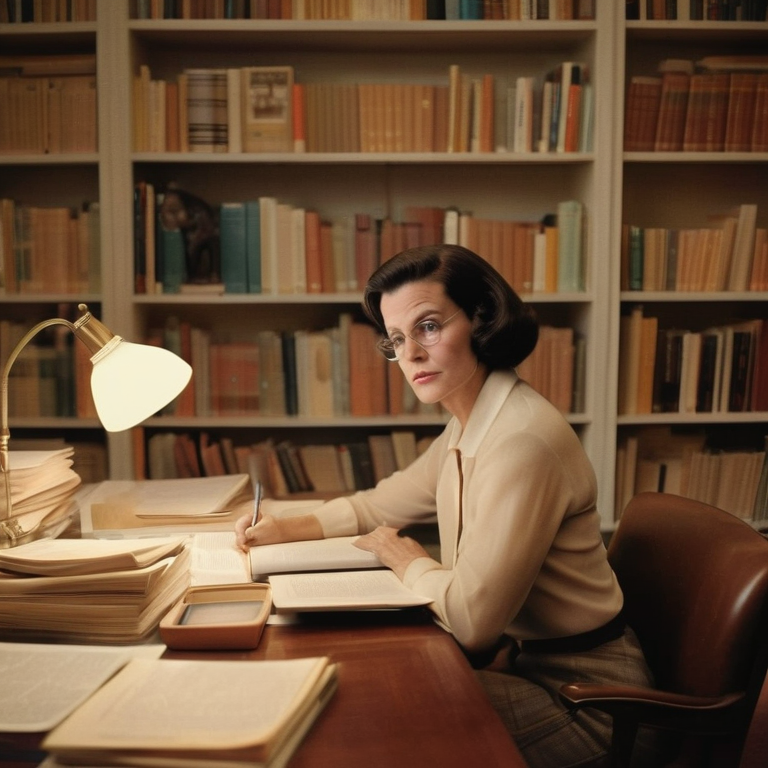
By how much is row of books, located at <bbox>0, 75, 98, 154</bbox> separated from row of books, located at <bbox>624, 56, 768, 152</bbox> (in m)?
1.76

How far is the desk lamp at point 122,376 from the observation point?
1.41 metres

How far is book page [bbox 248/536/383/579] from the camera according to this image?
151cm

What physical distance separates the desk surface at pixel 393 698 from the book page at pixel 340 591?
4 cm

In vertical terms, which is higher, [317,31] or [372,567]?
[317,31]

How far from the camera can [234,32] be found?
9.02ft

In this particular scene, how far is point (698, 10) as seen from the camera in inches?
109

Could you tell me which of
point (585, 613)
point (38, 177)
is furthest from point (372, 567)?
point (38, 177)

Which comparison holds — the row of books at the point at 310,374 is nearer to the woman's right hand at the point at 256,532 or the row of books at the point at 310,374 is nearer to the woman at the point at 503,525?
the woman at the point at 503,525

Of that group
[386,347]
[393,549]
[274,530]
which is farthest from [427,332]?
[274,530]

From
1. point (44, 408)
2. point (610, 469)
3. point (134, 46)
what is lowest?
point (610, 469)

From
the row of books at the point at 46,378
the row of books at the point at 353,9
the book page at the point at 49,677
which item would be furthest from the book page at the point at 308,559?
the row of books at the point at 353,9

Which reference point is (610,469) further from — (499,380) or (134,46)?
→ (134,46)

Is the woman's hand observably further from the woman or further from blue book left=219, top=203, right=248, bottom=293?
blue book left=219, top=203, right=248, bottom=293

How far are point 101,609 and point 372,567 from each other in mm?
505
